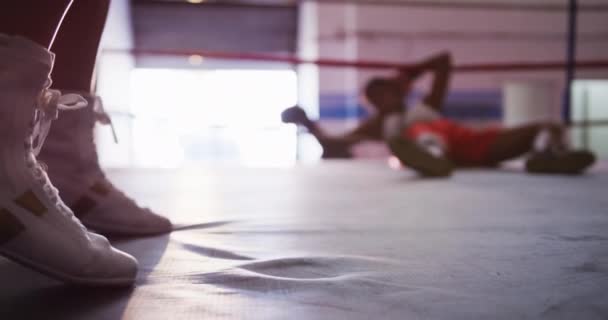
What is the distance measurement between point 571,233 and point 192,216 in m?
0.57

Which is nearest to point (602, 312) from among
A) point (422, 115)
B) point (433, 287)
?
point (433, 287)

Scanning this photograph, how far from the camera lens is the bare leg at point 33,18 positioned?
16.9 inches

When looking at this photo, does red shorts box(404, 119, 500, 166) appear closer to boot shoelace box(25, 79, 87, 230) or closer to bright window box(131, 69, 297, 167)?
boot shoelace box(25, 79, 87, 230)

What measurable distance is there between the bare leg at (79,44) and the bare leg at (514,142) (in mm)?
1582

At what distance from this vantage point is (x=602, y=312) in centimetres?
40

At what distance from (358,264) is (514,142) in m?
1.54

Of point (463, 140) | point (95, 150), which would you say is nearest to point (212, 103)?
point (463, 140)

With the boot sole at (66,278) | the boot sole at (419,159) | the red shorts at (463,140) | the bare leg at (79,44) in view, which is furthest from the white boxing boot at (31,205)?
the red shorts at (463,140)

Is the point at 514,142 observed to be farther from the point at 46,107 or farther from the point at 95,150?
the point at 46,107

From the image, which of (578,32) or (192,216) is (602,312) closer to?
(192,216)

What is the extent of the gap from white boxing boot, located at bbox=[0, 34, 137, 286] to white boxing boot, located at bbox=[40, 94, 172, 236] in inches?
7.9

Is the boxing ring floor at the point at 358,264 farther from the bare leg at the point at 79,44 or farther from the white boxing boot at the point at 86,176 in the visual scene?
the bare leg at the point at 79,44

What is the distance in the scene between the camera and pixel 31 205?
0.45 m

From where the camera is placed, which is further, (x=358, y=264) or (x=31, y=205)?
(x=358, y=264)
